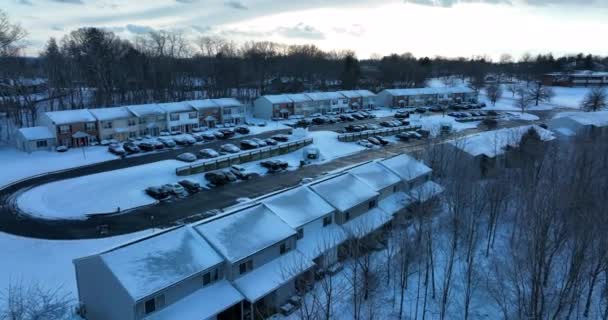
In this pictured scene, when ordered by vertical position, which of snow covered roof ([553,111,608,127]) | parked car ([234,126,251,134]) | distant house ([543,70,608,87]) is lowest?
parked car ([234,126,251,134])

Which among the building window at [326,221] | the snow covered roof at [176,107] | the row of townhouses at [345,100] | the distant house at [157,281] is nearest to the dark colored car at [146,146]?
the snow covered roof at [176,107]

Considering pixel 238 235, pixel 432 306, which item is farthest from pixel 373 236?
pixel 238 235

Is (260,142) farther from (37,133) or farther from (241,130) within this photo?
(37,133)

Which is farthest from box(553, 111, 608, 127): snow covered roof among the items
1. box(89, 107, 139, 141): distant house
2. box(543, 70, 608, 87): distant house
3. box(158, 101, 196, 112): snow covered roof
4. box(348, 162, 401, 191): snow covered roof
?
box(543, 70, 608, 87): distant house

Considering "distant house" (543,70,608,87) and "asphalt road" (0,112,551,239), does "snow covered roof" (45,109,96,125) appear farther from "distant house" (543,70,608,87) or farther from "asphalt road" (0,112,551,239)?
"distant house" (543,70,608,87)

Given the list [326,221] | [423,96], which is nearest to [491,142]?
[326,221]

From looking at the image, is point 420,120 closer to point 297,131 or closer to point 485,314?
point 297,131
